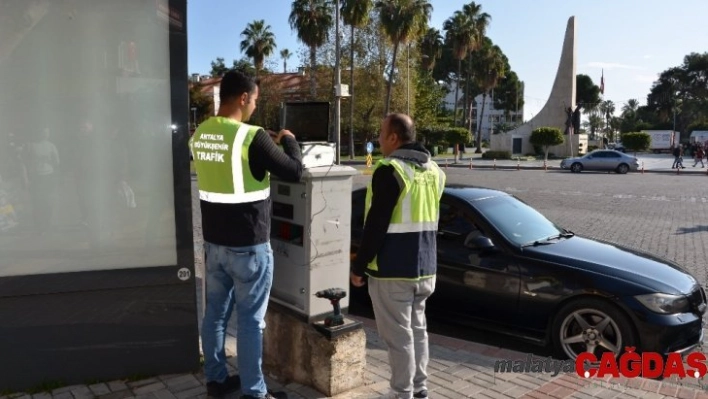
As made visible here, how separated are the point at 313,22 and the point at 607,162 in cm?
2462

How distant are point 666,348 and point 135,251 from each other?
4.03 m

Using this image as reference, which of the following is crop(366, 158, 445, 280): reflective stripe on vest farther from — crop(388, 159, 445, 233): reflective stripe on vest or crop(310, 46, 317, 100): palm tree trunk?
crop(310, 46, 317, 100): palm tree trunk

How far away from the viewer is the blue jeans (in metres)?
3.06

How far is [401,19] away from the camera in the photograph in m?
39.6

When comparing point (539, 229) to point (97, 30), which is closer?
point (97, 30)

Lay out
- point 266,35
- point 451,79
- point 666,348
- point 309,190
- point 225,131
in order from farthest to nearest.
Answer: point 451,79 → point 266,35 → point 666,348 → point 309,190 → point 225,131

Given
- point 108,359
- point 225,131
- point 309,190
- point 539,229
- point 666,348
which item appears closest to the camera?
point 225,131

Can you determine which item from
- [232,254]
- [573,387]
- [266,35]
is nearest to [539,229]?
[573,387]

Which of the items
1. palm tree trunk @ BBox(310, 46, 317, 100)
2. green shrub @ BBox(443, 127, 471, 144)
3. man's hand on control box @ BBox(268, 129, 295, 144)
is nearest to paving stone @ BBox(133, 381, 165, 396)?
man's hand on control box @ BBox(268, 129, 295, 144)

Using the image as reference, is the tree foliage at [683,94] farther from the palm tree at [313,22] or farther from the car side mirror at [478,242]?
the car side mirror at [478,242]

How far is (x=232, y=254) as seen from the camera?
3.05 metres

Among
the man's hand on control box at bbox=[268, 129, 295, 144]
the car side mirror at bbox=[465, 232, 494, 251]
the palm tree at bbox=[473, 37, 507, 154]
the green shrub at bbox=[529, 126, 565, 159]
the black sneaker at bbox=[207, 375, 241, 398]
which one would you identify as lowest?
the black sneaker at bbox=[207, 375, 241, 398]

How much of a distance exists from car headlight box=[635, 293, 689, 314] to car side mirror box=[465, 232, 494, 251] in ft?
4.08

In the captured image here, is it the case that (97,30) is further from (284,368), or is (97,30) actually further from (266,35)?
(266,35)
